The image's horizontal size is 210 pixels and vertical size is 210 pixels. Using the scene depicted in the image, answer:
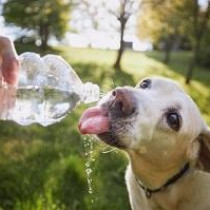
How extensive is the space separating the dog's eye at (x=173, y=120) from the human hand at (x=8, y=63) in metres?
0.90

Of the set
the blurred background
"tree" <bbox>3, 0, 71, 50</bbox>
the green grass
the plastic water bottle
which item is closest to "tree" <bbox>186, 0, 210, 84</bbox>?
the blurred background

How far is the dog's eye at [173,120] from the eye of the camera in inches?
134

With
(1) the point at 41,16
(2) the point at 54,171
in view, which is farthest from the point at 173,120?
(1) the point at 41,16

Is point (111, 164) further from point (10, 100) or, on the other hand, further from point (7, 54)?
point (7, 54)

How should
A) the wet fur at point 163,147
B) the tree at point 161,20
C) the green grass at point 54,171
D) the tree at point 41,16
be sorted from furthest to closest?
the tree at point 161,20 → the tree at point 41,16 → the green grass at point 54,171 → the wet fur at point 163,147

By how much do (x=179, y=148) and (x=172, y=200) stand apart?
0.34 m

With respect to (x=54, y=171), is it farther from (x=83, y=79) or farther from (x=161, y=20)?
(x=161, y=20)

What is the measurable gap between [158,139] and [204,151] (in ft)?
1.15

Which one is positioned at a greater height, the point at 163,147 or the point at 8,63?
the point at 8,63

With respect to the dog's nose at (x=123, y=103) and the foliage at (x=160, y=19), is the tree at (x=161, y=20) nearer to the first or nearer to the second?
the foliage at (x=160, y=19)

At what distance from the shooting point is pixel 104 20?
14023 mm

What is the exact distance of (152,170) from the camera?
355 centimetres

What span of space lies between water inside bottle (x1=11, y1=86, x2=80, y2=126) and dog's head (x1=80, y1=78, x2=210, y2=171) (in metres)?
0.71

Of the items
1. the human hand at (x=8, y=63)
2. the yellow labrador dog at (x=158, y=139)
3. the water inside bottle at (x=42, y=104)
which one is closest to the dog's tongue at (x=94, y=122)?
the yellow labrador dog at (x=158, y=139)
